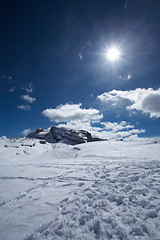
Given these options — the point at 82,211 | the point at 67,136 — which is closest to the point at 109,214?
the point at 82,211

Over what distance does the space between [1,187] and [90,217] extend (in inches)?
160

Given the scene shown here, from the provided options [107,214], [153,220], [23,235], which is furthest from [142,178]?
[23,235]

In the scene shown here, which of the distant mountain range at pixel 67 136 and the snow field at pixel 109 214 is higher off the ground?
the distant mountain range at pixel 67 136

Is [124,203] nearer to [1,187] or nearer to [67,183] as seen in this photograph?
[67,183]

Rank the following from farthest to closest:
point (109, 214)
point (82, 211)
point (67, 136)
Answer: point (67, 136) → point (82, 211) → point (109, 214)

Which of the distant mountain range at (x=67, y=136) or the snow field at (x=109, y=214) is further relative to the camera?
the distant mountain range at (x=67, y=136)

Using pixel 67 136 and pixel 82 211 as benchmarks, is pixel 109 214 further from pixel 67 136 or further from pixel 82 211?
pixel 67 136

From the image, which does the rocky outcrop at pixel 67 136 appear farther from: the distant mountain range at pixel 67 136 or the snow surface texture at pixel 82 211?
the snow surface texture at pixel 82 211

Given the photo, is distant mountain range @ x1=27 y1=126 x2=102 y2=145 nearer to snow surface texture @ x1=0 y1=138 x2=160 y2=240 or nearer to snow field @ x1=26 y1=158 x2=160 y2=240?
snow surface texture @ x1=0 y1=138 x2=160 y2=240

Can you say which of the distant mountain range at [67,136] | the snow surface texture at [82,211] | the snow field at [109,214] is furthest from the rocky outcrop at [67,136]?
the snow field at [109,214]

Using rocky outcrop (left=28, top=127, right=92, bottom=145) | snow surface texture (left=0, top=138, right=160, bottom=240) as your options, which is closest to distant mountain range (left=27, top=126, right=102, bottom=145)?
rocky outcrop (left=28, top=127, right=92, bottom=145)

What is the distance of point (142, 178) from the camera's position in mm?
4379

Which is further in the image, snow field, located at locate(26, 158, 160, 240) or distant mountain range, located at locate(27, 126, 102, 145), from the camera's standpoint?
distant mountain range, located at locate(27, 126, 102, 145)

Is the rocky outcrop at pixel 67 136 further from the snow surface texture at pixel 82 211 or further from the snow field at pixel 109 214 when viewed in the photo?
the snow field at pixel 109 214
